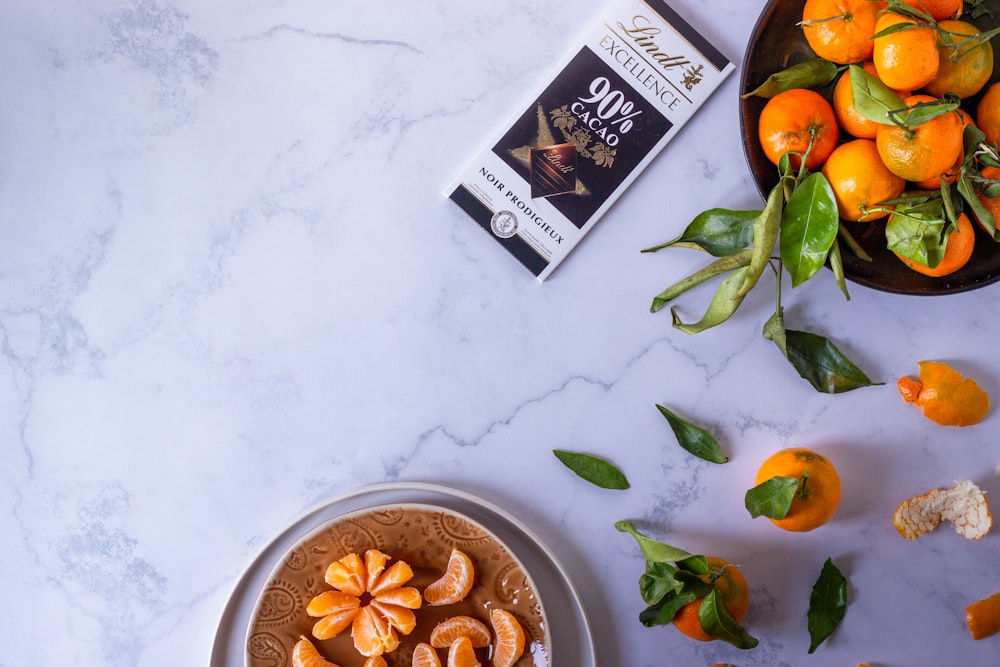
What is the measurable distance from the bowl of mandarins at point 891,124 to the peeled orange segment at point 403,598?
2.22ft

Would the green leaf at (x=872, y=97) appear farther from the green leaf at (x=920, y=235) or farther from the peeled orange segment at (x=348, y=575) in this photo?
the peeled orange segment at (x=348, y=575)

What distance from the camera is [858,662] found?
3.53ft

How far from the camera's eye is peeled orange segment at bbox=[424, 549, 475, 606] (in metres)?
0.98

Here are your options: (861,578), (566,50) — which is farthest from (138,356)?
(861,578)

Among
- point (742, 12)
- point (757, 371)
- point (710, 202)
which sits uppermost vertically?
point (742, 12)

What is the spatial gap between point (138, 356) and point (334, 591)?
424 mm

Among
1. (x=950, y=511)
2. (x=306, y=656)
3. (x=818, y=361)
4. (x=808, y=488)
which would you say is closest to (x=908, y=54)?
(x=818, y=361)

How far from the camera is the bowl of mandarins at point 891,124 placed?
2.69 ft

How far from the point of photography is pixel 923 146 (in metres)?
0.81

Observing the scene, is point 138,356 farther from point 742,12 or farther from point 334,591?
point 742,12

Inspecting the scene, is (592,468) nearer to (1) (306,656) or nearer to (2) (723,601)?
(2) (723,601)

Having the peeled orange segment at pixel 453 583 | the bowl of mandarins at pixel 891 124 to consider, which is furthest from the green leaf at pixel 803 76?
the peeled orange segment at pixel 453 583

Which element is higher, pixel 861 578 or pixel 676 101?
pixel 676 101

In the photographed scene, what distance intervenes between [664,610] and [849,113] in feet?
2.16
